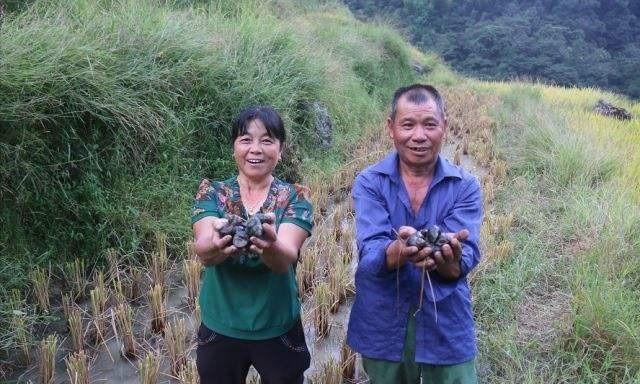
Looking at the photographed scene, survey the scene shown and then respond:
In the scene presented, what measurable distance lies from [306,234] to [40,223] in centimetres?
230

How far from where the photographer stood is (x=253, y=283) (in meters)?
2.14

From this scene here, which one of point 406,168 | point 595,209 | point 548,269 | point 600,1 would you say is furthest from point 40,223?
point 600,1

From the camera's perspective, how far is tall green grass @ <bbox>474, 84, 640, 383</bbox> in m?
2.92

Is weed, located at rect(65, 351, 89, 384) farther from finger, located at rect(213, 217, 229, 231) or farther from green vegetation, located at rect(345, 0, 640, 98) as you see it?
green vegetation, located at rect(345, 0, 640, 98)

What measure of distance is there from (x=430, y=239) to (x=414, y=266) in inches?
11.4

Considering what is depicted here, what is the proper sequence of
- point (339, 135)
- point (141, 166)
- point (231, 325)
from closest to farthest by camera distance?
1. point (231, 325)
2. point (141, 166)
3. point (339, 135)

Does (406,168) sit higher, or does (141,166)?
(406,168)

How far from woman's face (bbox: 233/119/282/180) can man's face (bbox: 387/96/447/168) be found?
553mm

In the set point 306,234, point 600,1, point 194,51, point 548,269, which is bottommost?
point 548,269

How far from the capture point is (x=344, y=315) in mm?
3826

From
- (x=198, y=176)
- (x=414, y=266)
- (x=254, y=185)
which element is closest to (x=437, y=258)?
(x=414, y=266)

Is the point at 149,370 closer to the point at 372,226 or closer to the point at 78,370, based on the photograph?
the point at 78,370

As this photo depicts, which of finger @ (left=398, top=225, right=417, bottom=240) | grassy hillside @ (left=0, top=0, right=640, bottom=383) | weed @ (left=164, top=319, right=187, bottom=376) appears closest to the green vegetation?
grassy hillside @ (left=0, top=0, right=640, bottom=383)

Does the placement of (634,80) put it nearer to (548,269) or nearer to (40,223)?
(548,269)
